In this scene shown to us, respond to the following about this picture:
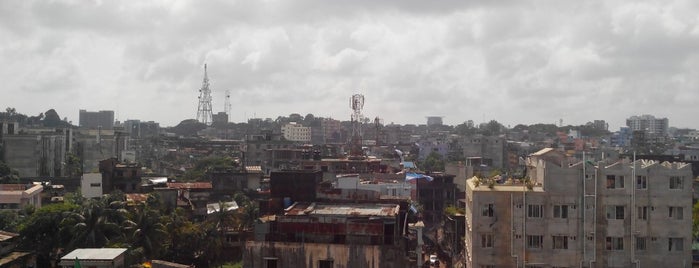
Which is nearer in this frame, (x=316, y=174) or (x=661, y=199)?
(x=661, y=199)

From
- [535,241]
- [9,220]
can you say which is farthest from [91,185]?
[535,241]

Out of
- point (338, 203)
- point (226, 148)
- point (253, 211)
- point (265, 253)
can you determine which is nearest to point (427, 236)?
point (253, 211)

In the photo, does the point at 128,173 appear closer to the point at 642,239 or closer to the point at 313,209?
the point at 313,209

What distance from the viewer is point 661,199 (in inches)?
1518

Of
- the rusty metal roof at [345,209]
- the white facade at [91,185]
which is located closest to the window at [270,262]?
the rusty metal roof at [345,209]

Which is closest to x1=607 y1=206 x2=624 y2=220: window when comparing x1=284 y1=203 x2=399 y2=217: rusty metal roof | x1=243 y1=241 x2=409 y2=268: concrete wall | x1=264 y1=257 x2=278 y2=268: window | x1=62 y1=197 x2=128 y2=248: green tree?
x1=284 y1=203 x2=399 y2=217: rusty metal roof

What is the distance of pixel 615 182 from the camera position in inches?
1527

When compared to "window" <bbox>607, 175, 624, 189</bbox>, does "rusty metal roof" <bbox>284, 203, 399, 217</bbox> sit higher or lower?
Result: lower

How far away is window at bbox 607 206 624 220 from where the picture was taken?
38.8 metres

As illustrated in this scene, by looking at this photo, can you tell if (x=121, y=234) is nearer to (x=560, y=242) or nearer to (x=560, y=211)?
(x=560, y=242)

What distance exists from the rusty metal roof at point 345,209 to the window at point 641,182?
14280mm

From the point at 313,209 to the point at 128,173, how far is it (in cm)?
4601

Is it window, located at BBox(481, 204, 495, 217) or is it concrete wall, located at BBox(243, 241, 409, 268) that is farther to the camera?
window, located at BBox(481, 204, 495, 217)

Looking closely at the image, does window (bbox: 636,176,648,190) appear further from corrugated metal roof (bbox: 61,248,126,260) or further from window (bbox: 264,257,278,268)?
corrugated metal roof (bbox: 61,248,126,260)
